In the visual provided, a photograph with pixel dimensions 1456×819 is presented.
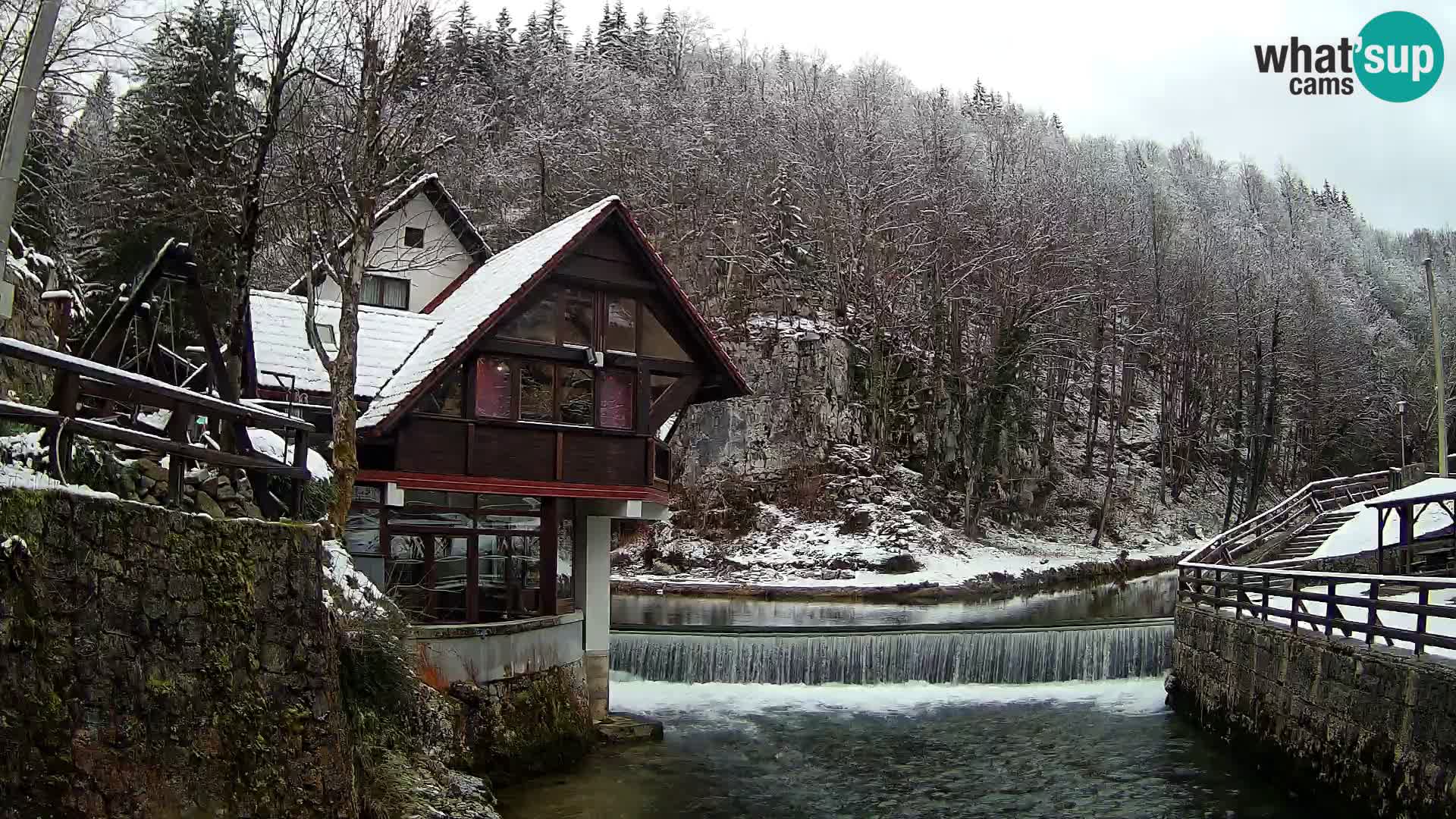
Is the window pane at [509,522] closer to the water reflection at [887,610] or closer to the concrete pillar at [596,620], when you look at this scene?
the concrete pillar at [596,620]

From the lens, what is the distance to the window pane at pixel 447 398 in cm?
1798

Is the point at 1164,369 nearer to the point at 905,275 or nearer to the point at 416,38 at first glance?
the point at 905,275

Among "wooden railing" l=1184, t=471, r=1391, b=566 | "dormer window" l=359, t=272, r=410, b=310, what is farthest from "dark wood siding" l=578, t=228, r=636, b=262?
"wooden railing" l=1184, t=471, r=1391, b=566

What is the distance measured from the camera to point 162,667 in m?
8.23

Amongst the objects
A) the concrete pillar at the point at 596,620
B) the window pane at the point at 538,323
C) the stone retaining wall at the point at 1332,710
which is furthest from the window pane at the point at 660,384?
the stone retaining wall at the point at 1332,710

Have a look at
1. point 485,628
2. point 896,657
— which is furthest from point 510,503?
point 896,657

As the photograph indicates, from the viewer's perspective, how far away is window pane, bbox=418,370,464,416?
17984 millimetres

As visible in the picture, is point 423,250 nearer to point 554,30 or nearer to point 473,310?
point 473,310

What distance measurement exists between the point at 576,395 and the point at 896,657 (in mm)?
9669

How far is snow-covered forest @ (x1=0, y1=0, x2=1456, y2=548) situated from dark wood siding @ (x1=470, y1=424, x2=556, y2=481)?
8336 millimetres

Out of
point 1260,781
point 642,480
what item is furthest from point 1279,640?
point 642,480

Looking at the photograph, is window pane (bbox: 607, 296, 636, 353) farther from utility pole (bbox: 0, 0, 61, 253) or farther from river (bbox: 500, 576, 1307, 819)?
utility pole (bbox: 0, 0, 61, 253)

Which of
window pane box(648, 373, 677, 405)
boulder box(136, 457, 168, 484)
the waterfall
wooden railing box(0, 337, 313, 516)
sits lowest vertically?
the waterfall

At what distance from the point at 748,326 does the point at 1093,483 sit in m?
19.8
